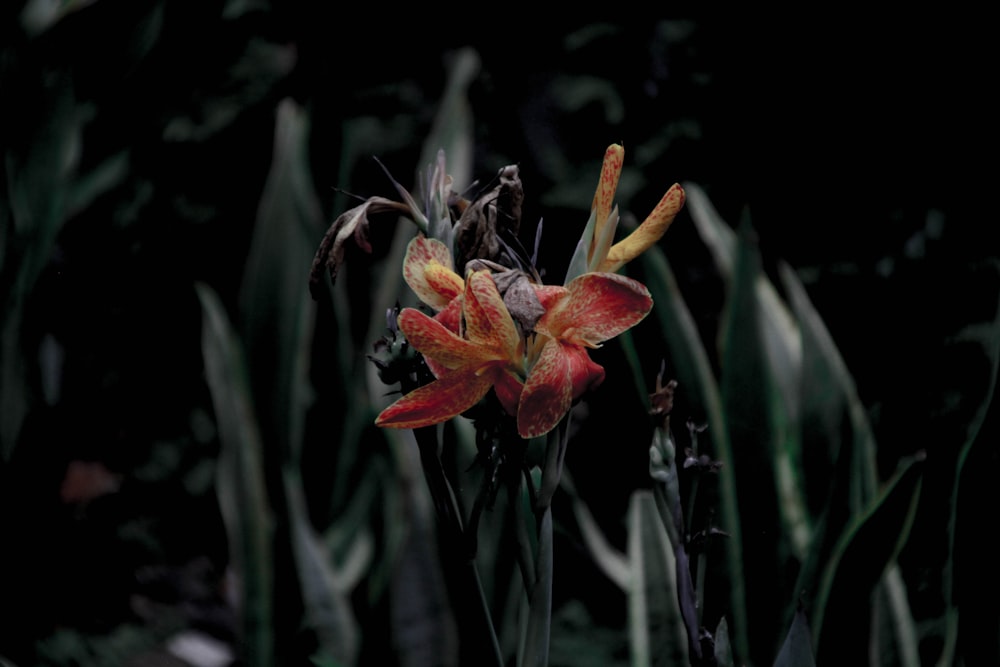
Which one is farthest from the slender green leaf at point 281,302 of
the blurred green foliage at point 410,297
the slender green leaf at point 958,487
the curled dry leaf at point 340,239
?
the slender green leaf at point 958,487

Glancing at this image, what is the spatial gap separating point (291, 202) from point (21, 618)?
22.4 inches

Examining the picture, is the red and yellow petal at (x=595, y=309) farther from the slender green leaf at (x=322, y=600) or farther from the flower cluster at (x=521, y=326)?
the slender green leaf at (x=322, y=600)

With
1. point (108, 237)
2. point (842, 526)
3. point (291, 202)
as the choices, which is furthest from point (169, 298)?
point (842, 526)

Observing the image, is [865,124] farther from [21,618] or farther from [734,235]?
[21,618]

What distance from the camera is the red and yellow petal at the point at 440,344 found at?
290 mm

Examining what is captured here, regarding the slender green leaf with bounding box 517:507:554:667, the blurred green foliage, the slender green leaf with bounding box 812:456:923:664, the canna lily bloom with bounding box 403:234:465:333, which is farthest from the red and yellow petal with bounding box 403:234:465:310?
the slender green leaf with bounding box 812:456:923:664

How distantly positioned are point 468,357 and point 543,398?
3 centimetres

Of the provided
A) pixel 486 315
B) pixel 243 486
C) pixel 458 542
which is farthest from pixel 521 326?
pixel 243 486

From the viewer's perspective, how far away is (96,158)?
93 cm

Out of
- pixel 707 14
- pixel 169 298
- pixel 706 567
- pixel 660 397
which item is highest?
pixel 707 14

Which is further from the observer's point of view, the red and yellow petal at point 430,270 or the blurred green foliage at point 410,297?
the blurred green foliage at point 410,297

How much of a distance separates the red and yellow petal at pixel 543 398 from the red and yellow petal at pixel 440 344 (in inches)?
0.8

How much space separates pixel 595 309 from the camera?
12.2 inches

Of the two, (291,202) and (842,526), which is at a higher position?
(291,202)
